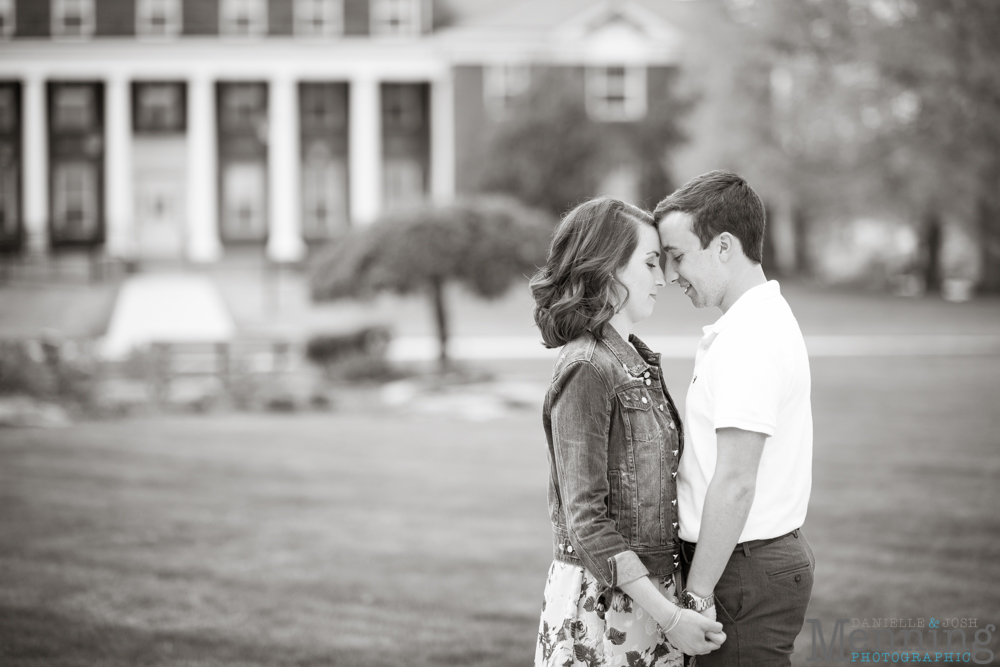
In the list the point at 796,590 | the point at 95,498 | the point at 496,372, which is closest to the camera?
the point at 796,590

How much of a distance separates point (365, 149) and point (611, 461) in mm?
36183

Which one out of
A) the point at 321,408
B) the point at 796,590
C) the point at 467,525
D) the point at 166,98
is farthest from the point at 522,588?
the point at 166,98

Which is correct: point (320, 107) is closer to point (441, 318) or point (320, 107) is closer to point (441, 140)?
point (441, 140)

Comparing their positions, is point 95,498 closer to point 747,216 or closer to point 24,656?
point 24,656

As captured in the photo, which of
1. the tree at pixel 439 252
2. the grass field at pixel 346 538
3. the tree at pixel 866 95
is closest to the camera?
the grass field at pixel 346 538

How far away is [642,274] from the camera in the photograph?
8.59ft

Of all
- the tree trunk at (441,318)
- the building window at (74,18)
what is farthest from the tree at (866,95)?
the building window at (74,18)

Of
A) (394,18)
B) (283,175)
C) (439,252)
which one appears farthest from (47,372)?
(394,18)

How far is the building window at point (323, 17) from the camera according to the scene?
3862 cm

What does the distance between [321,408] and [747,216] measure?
38.7ft

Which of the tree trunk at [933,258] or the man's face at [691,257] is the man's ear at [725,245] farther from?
the tree trunk at [933,258]

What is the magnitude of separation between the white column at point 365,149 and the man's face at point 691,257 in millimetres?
35341

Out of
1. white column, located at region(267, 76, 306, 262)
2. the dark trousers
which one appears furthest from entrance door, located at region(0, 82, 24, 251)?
the dark trousers

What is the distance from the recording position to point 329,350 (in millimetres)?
17531
